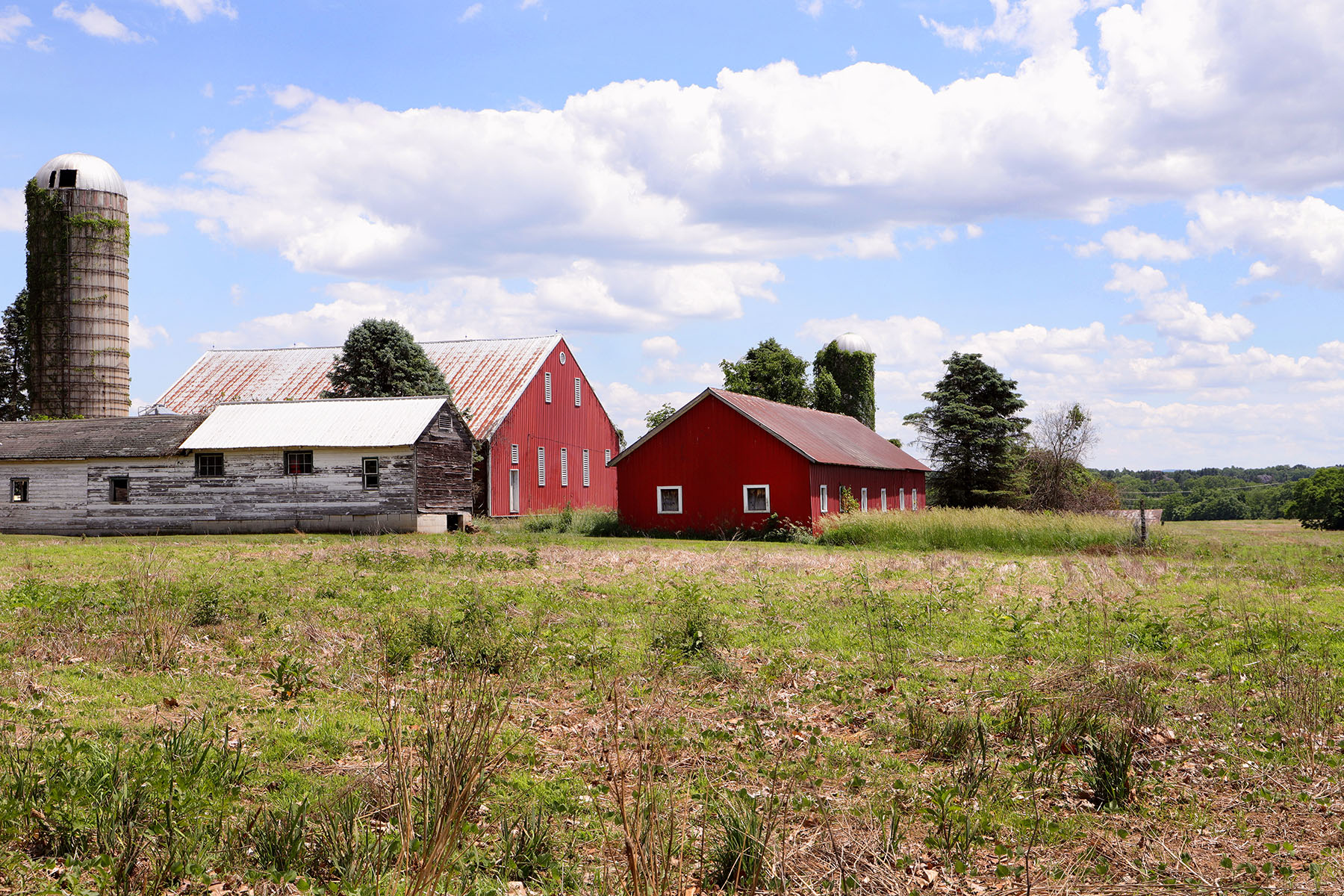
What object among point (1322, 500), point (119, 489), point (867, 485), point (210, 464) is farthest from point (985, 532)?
point (1322, 500)

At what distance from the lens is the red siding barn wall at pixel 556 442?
42188mm

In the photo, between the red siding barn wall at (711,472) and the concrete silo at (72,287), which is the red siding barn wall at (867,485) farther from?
the concrete silo at (72,287)

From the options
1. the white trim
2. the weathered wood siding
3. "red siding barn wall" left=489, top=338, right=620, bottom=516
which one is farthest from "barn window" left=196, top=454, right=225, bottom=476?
the white trim

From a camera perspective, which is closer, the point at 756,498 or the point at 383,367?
the point at 756,498

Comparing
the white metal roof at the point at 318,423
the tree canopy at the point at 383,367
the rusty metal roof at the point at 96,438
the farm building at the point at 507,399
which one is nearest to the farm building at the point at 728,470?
the farm building at the point at 507,399

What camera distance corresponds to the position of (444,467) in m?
→ 37.2

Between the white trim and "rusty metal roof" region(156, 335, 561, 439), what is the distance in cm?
803

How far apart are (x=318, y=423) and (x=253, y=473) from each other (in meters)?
2.84

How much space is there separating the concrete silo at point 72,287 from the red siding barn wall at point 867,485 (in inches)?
1337

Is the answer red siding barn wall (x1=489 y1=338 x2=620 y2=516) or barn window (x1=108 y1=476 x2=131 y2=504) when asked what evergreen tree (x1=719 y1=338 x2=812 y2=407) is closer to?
red siding barn wall (x1=489 y1=338 x2=620 y2=516)

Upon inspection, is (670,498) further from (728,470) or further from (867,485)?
(867,485)

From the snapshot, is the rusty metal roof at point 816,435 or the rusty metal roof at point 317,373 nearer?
the rusty metal roof at point 816,435

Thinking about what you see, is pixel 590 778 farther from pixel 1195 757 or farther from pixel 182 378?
pixel 182 378

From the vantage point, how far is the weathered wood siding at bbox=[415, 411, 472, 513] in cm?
3562
